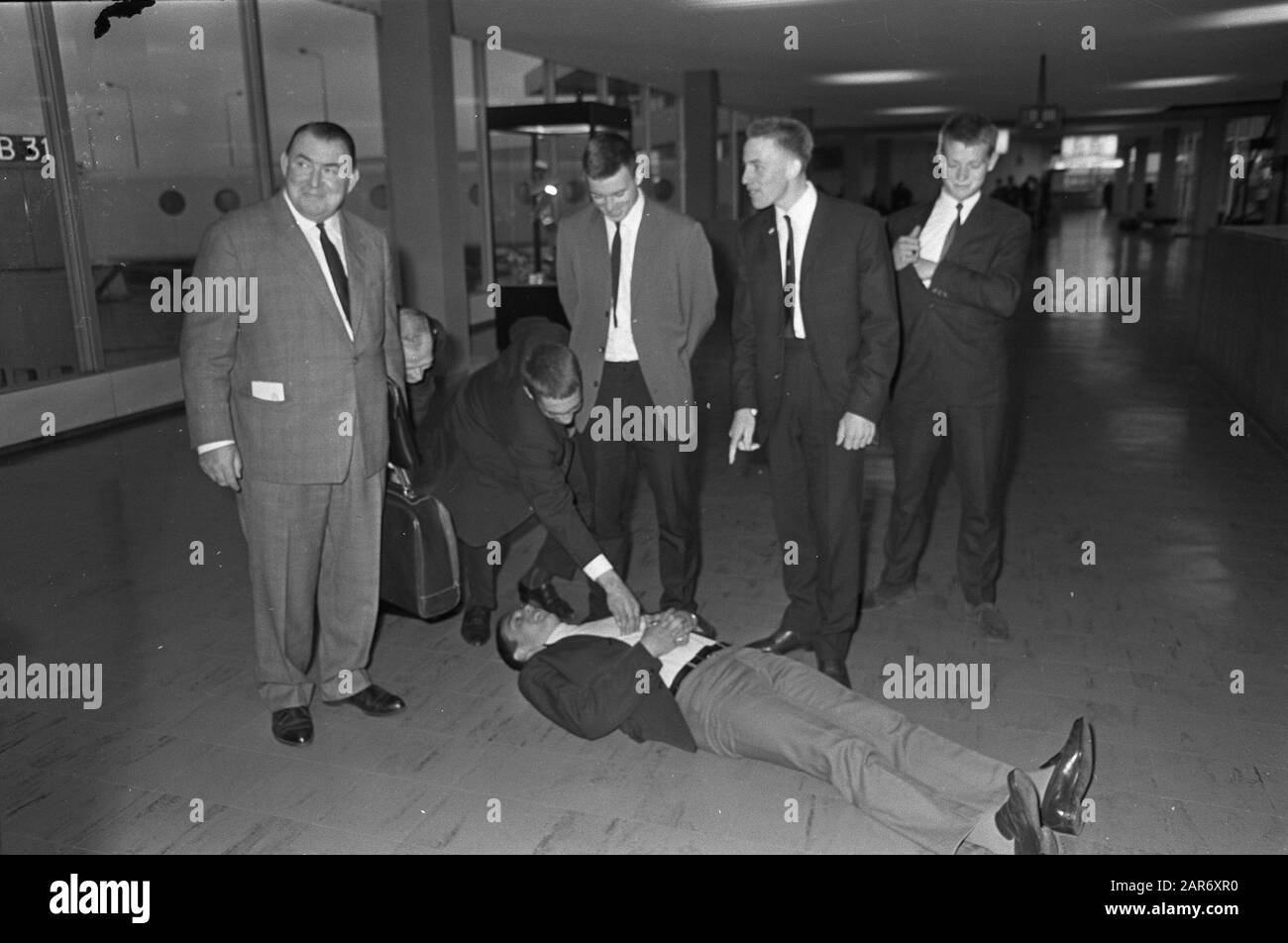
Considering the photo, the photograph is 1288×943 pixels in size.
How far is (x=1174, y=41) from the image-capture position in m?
12.2

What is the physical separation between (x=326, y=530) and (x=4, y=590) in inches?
84.4

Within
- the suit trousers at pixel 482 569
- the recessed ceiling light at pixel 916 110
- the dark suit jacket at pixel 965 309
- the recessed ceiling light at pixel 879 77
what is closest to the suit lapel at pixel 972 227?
the dark suit jacket at pixel 965 309

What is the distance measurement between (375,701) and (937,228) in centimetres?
246

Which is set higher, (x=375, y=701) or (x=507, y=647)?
(x=507, y=647)

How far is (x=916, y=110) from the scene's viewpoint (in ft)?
71.6

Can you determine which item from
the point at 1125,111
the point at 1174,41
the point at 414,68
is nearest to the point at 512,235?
the point at 414,68

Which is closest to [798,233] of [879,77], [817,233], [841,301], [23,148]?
[817,233]

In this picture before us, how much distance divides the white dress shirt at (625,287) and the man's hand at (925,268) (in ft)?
3.16

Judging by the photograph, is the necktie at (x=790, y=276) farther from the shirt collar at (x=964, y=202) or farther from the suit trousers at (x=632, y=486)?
the shirt collar at (x=964, y=202)

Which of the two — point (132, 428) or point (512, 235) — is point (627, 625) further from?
point (512, 235)

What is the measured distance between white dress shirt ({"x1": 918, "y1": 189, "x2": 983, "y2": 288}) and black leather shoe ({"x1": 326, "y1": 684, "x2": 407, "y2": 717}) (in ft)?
7.30

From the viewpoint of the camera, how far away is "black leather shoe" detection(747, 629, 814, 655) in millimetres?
3436

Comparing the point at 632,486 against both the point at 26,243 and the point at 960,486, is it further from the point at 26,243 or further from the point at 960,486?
the point at 26,243

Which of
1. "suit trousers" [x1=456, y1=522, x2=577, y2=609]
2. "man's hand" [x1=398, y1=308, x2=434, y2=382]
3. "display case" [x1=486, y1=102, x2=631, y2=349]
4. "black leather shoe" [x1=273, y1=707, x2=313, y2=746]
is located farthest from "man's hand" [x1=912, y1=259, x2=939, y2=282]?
"display case" [x1=486, y1=102, x2=631, y2=349]
